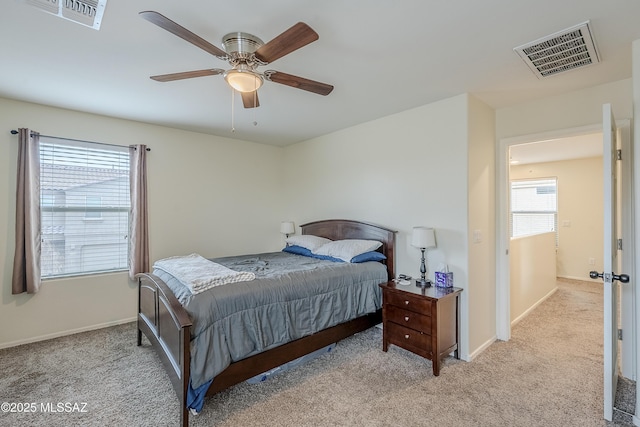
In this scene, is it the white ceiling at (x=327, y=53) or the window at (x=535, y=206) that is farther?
the window at (x=535, y=206)

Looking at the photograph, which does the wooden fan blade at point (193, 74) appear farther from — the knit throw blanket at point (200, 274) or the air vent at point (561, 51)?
the air vent at point (561, 51)

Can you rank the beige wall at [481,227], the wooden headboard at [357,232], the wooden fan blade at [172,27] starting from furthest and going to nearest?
the wooden headboard at [357,232] → the beige wall at [481,227] → the wooden fan blade at [172,27]

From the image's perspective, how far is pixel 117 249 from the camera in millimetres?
3664

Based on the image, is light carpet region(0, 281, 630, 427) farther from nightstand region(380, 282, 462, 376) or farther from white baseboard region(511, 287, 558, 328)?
white baseboard region(511, 287, 558, 328)

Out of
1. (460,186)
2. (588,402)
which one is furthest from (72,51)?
(588,402)

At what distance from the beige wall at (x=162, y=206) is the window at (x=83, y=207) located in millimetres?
143

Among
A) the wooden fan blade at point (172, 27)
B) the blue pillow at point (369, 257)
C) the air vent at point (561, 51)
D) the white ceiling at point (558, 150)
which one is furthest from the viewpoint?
Result: the white ceiling at point (558, 150)

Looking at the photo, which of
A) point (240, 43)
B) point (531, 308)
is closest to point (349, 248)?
point (240, 43)

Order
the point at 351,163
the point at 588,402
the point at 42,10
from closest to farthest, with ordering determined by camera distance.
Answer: the point at 42,10 < the point at 588,402 < the point at 351,163

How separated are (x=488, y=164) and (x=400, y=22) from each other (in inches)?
76.8

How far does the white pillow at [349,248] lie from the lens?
329 centimetres

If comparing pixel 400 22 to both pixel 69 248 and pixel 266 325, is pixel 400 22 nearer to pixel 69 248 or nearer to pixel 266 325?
pixel 266 325

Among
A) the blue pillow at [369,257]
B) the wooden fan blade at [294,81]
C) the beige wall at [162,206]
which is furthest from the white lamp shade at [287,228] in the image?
the wooden fan blade at [294,81]

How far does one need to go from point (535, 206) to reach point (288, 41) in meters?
6.88
